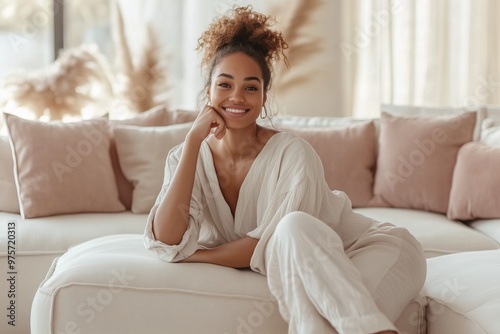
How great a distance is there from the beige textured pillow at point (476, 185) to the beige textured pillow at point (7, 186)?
1899 mm

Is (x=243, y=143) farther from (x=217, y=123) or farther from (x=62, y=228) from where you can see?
(x=62, y=228)

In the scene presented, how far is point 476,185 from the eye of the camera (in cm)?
337

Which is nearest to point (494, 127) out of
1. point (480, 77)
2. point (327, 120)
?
point (327, 120)

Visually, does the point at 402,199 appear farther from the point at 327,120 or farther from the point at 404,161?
the point at 327,120

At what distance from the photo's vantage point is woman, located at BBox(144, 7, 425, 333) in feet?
6.52

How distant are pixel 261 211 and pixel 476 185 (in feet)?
4.57

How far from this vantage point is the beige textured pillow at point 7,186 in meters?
3.46

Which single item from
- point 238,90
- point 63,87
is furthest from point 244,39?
point 63,87

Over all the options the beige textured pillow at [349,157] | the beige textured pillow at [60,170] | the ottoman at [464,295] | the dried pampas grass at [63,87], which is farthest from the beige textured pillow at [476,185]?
the dried pampas grass at [63,87]

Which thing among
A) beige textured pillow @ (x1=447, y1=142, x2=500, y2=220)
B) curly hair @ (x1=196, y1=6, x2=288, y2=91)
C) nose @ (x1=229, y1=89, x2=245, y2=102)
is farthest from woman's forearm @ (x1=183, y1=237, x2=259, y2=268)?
beige textured pillow @ (x1=447, y1=142, x2=500, y2=220)

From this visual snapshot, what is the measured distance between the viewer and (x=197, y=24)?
5.17m

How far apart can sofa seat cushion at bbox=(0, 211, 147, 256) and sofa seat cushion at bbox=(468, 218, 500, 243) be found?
4.63 ft

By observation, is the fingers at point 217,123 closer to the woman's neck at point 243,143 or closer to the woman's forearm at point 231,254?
the woman's neck at point 243,143

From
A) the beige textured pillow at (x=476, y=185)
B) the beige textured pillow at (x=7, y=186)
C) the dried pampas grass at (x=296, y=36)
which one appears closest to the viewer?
the beige textured pillow at (x=476, y=185)
